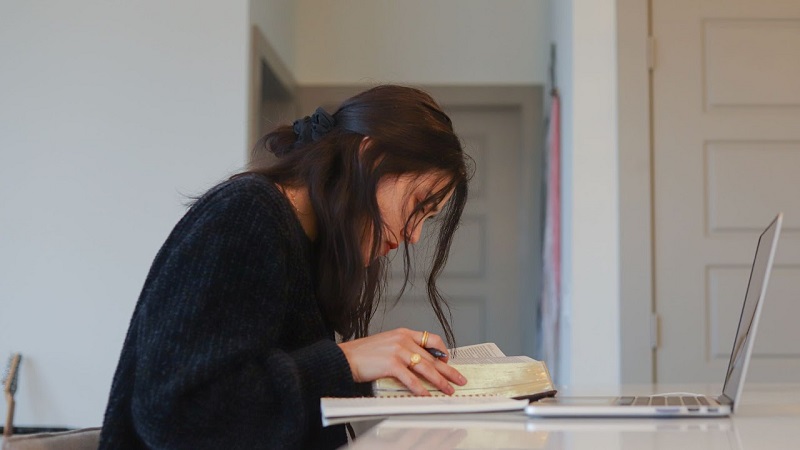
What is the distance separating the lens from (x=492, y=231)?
477 centimetres

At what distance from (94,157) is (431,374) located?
94.8 inches

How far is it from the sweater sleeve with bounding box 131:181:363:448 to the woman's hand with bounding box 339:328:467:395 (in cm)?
4

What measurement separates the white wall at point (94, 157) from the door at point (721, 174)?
4.62 feet

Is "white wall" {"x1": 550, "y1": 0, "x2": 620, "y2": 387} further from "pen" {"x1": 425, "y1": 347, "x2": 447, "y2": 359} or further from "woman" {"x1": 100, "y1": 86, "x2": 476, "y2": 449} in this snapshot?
"pen" {"x1": 425, "y1": 347, "x2": 447, "y2": 359}

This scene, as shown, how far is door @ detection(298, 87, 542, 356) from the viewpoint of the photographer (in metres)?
4.70

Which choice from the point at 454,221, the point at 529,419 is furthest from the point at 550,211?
the point at 529,419

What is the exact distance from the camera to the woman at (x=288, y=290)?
107cm

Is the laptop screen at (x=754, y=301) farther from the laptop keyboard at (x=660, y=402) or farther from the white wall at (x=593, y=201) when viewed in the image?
the white wall at (x=593, y=201)

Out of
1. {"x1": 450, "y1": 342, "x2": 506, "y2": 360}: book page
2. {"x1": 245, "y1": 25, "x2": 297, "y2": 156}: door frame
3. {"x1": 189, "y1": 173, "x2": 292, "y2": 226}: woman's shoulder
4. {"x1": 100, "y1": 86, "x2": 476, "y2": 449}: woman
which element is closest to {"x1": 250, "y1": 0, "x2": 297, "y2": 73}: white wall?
{"x1": 245, "y1": 25, "x2": 297, "y2": 156}: door frame

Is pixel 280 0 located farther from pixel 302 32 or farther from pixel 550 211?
pixel 550 211

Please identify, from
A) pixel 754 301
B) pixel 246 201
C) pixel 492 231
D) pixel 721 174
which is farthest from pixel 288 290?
pixel 492 231

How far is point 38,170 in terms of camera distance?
3.34 m

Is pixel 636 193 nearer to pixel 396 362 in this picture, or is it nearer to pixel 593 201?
pixel 593 201

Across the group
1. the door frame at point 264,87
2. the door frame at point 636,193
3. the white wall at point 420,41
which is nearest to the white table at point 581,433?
the door frame at point 264,87
